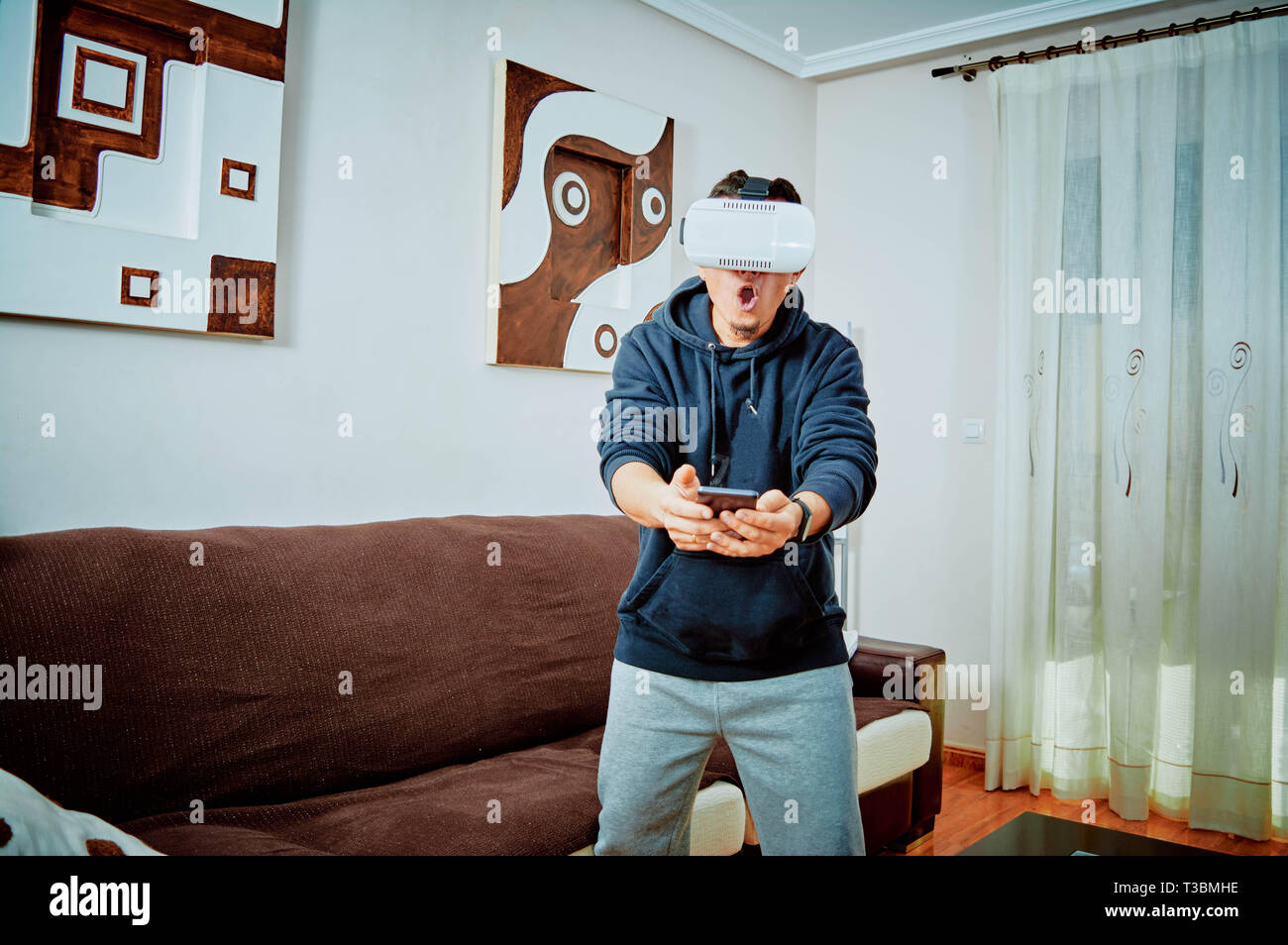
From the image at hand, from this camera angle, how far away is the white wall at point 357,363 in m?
1.79

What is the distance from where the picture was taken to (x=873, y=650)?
2621mm

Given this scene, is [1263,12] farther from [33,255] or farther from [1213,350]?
[33,255]

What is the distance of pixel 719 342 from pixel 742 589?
329mm

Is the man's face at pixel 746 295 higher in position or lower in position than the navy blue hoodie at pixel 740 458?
higher

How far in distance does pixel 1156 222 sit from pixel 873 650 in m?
1.56

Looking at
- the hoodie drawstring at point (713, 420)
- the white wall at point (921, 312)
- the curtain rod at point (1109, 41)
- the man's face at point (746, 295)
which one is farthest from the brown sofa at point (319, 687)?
the curtain rod at point (1109, 41)

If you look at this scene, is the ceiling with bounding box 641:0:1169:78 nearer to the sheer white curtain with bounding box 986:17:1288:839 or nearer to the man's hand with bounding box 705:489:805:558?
the sheer white curtain with bounding box 986:17:1288:839

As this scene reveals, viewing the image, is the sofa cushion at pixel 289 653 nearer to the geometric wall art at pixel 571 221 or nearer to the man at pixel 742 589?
the geometric wall art at pixel 571 221

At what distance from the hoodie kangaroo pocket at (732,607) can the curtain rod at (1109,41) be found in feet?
8.48

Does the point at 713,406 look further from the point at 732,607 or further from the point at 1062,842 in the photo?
the point at 1062,842

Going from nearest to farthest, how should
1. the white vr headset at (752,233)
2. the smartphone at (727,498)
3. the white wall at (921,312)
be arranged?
1. the smartphone at (727,498)
2. the white vr headset at (752,233)
3. the white wall at (921,312)

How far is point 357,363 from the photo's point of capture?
2229 mm

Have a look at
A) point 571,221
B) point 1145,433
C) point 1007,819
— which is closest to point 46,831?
point 571,221
